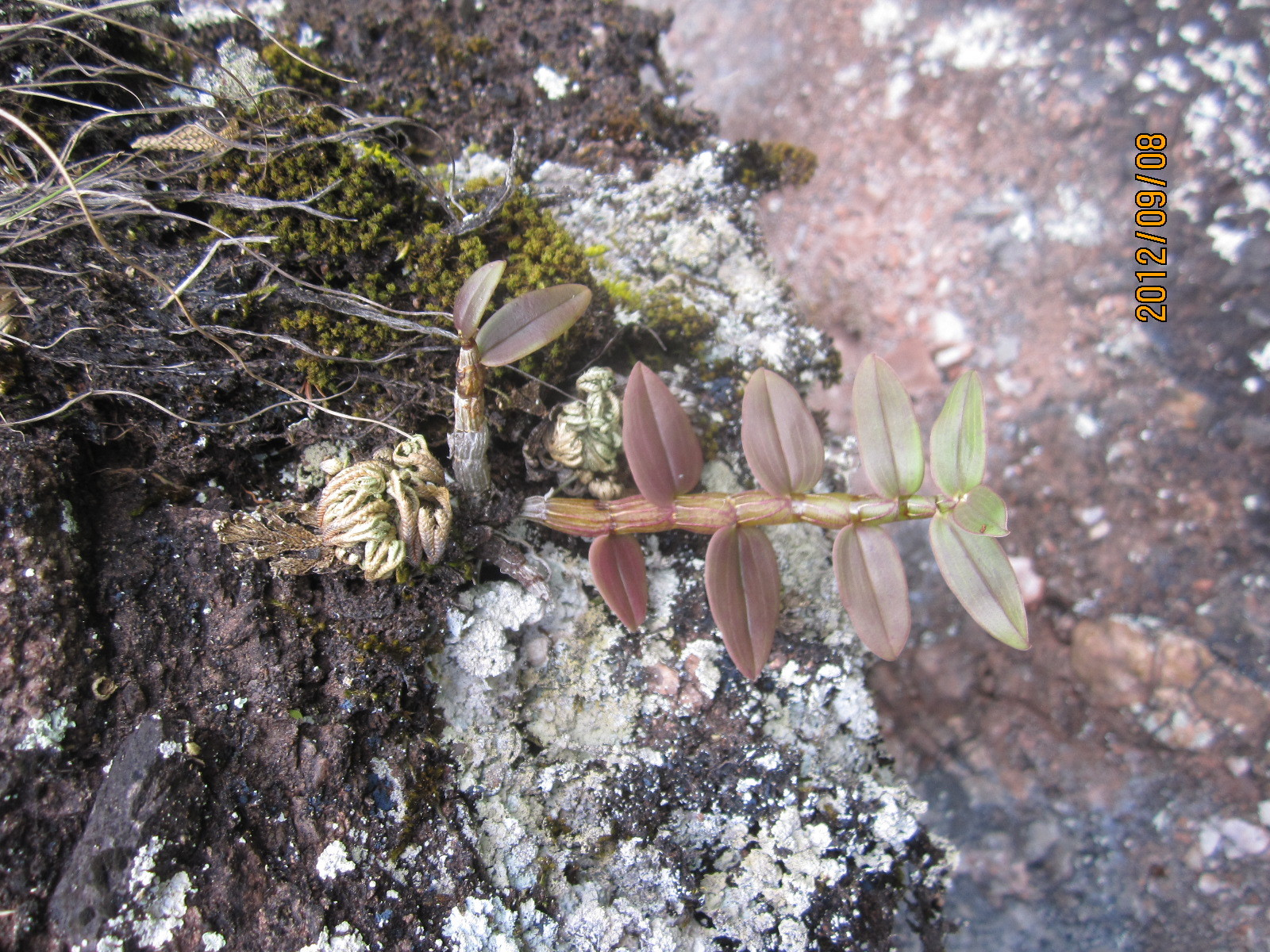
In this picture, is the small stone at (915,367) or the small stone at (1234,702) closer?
the small stone at (1234,702)

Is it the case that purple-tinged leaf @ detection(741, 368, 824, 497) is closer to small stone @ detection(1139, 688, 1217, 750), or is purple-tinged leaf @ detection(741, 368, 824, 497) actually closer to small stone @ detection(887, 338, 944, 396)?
small stone @ detection(887, 338, 944, 396)

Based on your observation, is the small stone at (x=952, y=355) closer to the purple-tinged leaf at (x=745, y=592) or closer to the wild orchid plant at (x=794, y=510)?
the wild orchid plant at (x=794, y=510)

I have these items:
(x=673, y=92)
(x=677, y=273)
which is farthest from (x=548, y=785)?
(x=673, y=92)

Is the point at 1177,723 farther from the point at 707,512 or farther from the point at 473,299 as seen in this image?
the point at 473,299

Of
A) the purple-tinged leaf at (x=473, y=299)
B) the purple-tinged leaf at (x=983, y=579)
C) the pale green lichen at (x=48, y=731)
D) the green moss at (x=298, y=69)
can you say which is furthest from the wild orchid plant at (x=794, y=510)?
the green moss at (x=298, y=69)

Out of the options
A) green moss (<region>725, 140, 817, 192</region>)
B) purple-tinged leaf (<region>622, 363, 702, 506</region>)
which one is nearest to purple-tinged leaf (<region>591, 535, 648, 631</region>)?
purple-tinged leaf (<region>622, 363, 702, 506</region>)
